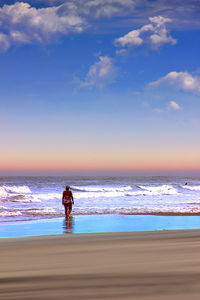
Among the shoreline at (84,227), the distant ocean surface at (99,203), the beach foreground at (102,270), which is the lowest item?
the distant ocean surface at (99,203)

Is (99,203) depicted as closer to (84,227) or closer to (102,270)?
(84,227)

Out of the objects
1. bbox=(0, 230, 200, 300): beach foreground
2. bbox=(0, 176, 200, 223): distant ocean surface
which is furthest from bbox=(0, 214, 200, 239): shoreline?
bbox=(0, 230, 200, 300): beach foreground

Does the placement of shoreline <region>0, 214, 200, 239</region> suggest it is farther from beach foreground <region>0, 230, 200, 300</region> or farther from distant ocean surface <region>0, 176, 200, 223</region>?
beach foreground <region>0, 230, 200, 300</region>

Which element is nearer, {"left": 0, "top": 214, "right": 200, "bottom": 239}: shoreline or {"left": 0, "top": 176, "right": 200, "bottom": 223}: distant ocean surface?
{"left": 0, "top": 214, "right": 200, "bottom": 239}: shoreline

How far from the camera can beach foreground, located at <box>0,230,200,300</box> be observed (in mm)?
3635

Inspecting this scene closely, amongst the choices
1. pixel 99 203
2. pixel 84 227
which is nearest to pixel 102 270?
pixel 84 227

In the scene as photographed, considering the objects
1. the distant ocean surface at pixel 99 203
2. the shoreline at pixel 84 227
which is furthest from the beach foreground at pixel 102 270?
the distant ocean surface at pixel 99 203

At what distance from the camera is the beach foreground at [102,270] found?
11.9 feet

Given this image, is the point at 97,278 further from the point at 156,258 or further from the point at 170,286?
the point at 156,258

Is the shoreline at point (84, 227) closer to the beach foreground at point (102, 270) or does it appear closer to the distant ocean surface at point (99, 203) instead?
the distant ocean surface at point (99, 203)

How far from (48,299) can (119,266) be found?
1746 mm

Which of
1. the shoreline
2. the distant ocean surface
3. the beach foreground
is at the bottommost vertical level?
the distant ocean surface

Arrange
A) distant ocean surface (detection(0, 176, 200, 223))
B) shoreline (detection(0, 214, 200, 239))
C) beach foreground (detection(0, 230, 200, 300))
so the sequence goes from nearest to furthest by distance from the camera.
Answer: beach foreground (detection(0, 230, 200, 300)) < shoreline (detection(0, 214, 200, 239)) < distant ocean surface (detection(0, 176, 200, 223))

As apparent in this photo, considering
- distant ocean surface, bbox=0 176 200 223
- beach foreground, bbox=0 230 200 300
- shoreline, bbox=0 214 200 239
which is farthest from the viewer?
distant ocean surface, bbox=0 176 200 223
